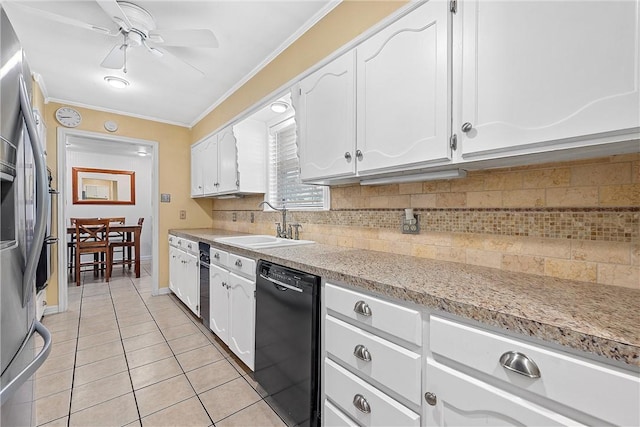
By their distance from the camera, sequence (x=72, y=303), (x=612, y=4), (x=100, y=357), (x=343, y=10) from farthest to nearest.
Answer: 1. (x=72, y=303)
2. (x=100, y=357)
3. (x=343, y=10)
4. (x=612, y=4)

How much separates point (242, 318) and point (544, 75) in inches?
77.0

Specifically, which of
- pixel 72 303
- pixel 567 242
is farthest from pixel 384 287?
pixel 72 303

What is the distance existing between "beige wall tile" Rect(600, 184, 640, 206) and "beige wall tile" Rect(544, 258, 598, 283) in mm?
225

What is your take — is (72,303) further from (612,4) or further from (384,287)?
(612,4)

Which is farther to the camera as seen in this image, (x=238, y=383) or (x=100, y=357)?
(x=100, y=357)

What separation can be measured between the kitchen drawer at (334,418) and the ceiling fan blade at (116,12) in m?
2.30

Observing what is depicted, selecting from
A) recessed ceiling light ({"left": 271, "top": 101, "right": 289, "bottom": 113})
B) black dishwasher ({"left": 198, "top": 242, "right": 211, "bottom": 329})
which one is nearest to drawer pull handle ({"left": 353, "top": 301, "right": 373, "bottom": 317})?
black dishwasher ({"left": 198, "top": 242, "right": 211, "bottom": 329})

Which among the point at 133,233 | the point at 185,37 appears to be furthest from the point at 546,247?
the point at 133,233

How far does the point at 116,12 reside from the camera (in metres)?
1.61

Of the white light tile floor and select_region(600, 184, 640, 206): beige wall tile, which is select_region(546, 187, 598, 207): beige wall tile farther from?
the white light tile floor

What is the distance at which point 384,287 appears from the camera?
965mm

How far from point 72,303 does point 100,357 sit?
1.86m

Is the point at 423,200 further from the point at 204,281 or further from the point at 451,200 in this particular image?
the point at 204,281

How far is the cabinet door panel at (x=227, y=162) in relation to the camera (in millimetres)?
2807
